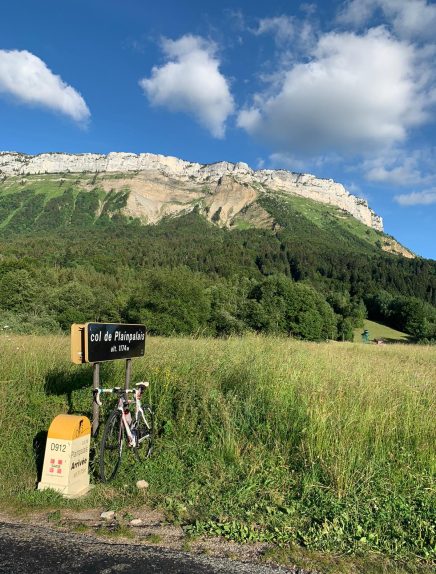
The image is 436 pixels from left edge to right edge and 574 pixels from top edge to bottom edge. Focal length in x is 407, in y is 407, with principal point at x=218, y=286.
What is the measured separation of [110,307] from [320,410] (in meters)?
69.1

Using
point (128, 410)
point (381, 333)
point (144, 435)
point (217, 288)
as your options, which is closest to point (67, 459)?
point (128, 410)

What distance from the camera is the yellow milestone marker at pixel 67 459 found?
4797 mm

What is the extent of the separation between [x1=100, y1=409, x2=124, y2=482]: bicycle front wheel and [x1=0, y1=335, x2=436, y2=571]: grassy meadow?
0.56ft

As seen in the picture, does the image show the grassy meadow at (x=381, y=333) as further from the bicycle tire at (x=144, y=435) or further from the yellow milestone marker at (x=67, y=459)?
the yellow milestone marker at (x=67, y=459)

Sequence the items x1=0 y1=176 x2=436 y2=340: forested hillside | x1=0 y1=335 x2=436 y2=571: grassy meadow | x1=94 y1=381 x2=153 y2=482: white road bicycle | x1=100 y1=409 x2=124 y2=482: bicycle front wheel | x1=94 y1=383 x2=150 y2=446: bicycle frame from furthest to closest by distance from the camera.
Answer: x1=0 y1=176 x2=436 y2=340: forested hillside < x1=94 y1=383 x2=150 y2=446: bicycle frame < x1=94 y1=381 x2=153 y2=482: white road bicycle < x1=100 y1=409 x2=124 y2=482: bicycle front wheel < x1=0 y1=335 x2=436 y2=571: grassy meadow

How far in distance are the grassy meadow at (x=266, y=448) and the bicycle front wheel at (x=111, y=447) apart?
17cm

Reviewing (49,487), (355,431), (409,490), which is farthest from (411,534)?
(49,487)

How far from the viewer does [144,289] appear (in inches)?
2613

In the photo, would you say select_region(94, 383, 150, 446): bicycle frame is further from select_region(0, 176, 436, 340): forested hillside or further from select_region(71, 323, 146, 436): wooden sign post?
select_region(0, 176, 436, 340): forested hillside

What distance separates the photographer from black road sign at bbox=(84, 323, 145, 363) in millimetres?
5305

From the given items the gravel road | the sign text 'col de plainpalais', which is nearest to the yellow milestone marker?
the sign text 'col de plainpalais'

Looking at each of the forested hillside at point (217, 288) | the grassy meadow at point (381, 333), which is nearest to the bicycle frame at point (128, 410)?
the forested hillside at point (217, 288)

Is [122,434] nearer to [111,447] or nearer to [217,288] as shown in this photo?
[111,447]

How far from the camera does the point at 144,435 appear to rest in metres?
5.96
